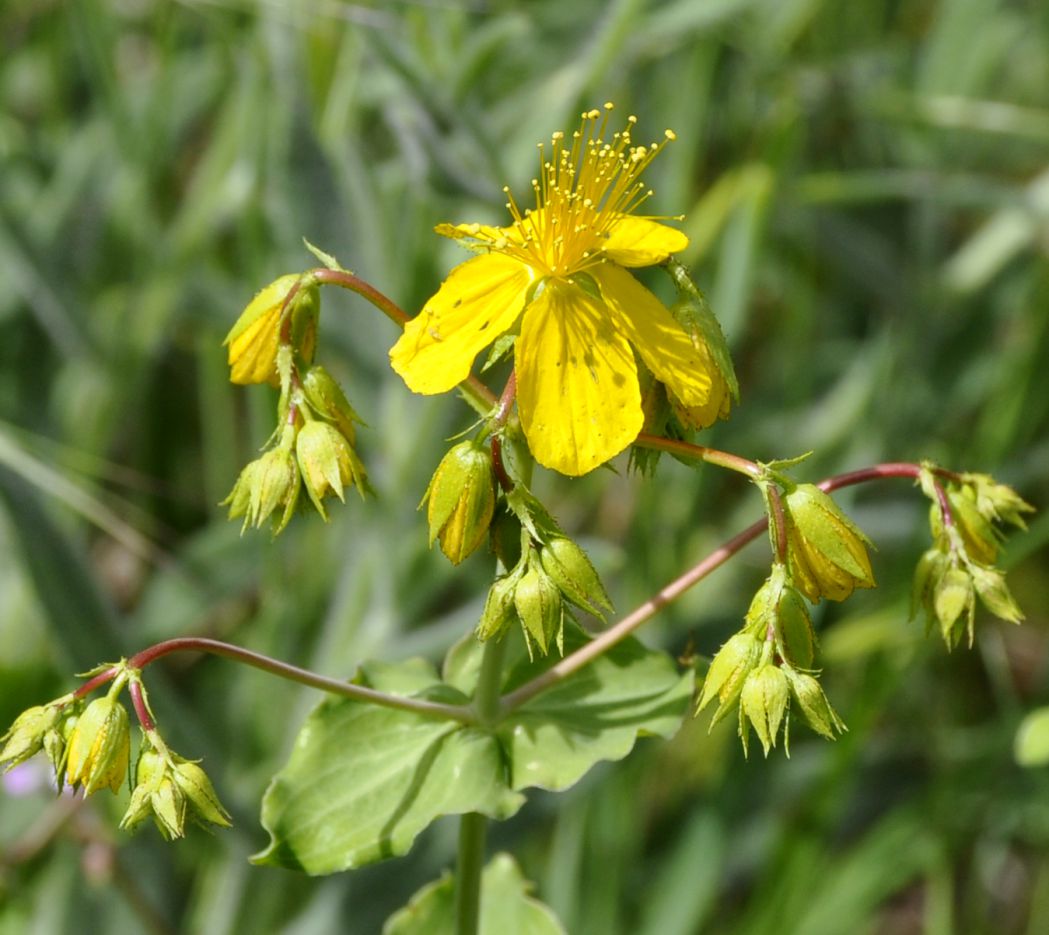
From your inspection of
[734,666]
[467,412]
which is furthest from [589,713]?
[467,412]

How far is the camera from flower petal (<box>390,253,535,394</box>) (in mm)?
1368

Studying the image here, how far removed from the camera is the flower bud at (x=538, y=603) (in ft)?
4.35

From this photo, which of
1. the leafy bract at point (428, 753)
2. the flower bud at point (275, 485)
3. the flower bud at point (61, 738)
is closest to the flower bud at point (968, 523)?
the leafy bract at point (428, 753)

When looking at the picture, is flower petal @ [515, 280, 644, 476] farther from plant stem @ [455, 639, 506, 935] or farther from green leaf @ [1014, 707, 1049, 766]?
green leaf @ [1014, 707, 1049, 766]

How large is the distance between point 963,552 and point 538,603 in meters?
0.53

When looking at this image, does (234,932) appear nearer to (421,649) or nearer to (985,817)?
(421,649)

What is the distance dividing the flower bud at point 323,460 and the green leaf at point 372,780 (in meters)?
0.35

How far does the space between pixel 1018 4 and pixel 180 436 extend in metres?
2.68

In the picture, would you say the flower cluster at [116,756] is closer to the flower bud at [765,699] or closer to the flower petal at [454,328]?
the flower petal at [454,328]

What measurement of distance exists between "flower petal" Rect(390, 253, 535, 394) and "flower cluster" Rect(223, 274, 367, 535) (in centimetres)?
11

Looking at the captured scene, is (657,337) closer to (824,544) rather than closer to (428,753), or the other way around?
(824,544)

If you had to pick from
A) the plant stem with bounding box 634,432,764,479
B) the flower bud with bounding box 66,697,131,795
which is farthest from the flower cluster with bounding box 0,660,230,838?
the plant stem with bounding box 634,432,764,479

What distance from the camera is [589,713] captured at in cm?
170

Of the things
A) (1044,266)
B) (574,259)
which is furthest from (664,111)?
(574,259)
